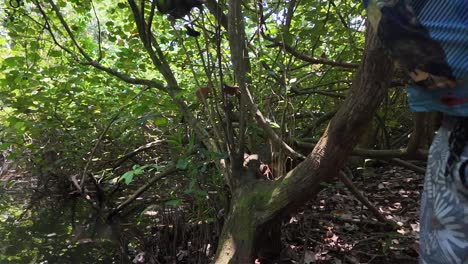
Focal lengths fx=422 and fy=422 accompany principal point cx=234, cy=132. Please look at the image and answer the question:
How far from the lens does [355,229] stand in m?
2.85

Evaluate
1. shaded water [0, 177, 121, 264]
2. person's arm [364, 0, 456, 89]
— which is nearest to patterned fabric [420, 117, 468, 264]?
person's arm [364, 0, 456, 89]

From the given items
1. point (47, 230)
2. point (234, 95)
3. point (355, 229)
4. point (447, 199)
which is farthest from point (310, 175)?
point (47, 230)

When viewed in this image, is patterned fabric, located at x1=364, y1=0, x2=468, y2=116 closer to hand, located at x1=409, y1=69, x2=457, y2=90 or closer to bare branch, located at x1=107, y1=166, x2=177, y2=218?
hand, located at x1=409, y1=69, x2=457, y2=90

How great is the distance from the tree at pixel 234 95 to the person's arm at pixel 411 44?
0.52m

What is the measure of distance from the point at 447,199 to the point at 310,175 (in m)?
0.95

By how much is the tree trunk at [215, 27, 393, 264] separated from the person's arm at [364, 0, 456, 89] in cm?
52

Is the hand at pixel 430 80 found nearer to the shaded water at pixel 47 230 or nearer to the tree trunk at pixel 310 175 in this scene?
the tree trunk at pixel 310 175

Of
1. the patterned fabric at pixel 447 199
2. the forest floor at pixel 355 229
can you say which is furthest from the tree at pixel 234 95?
the patterned fabric at pixel 447 199

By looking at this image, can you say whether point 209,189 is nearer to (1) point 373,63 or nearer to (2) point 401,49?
(1) point 373,63

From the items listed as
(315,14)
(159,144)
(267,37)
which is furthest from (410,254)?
(159,144)

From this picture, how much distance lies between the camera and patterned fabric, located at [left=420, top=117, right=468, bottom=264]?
99 cm

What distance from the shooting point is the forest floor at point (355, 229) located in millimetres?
2463

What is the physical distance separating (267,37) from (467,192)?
73.9 inches

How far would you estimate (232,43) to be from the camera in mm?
2018
